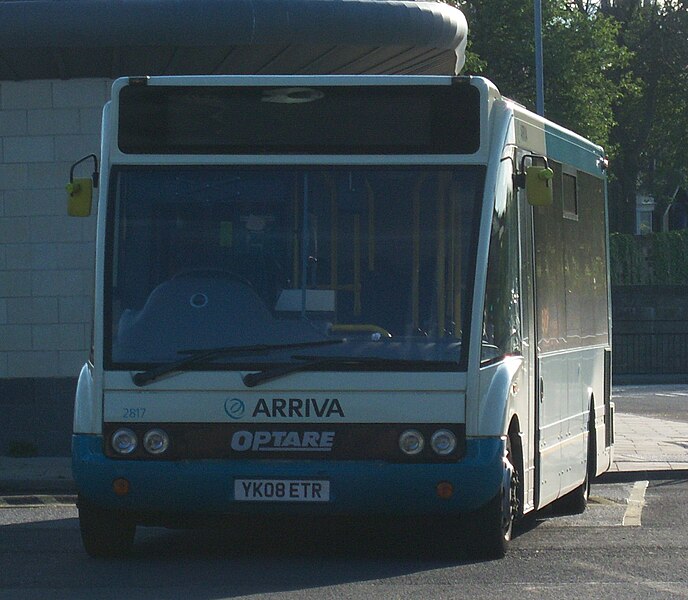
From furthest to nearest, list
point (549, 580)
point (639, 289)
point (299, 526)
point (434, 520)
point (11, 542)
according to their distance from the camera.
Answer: point (639, 289) < point (299, 526) < point (11, 542) < point (434, 520) < point (549, 580)

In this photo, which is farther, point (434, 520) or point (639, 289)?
point (639, 289)

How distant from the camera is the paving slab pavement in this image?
46.7 ft

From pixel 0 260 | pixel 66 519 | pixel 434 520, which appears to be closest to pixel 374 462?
pixel 434 520

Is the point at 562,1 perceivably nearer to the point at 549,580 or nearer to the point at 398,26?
the point at 398,26

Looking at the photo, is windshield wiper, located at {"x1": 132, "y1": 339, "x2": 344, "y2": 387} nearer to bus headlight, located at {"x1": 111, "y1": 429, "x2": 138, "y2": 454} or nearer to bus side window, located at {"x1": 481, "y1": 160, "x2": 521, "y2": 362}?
bus headlight, located at {"x1": 111, "y1": 429, "x2": 138, "y2": 454}

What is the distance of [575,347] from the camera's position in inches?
468

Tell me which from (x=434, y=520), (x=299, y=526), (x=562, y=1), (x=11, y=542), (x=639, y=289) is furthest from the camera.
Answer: (x=562, y=1)

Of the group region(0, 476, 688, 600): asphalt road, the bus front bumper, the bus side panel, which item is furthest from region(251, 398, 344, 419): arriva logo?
the bus side panel

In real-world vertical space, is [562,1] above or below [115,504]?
above

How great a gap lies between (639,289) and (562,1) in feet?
44.3

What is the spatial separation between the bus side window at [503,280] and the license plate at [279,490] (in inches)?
43.5

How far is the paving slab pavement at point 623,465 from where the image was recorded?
1424 centimetres

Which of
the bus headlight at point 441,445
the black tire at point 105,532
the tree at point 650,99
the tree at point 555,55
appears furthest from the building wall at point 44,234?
the tree at point 650,99

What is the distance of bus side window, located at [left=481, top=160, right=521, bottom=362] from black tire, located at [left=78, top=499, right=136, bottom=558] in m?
2.19
